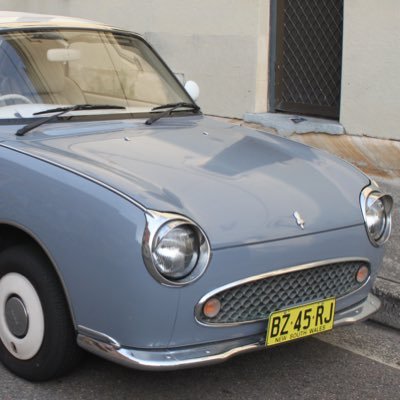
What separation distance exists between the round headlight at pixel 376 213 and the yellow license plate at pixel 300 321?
0.40 metres

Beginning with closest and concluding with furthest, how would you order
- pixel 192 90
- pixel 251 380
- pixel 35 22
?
pixel 251 380 < pixel 35 22 < pixel 192 90

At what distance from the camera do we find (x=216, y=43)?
27.3 ft

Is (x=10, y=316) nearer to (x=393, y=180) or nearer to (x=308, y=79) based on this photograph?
(x=393, y=180)

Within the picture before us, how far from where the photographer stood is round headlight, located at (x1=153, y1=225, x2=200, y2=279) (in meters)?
2.86

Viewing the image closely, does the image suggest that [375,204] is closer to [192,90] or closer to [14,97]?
[192,90]

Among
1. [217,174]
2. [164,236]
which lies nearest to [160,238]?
[164,236]

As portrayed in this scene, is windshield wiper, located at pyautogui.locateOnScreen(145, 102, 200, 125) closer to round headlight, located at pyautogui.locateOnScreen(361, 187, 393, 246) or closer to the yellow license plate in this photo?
round headlight, located at pyautogui.locateOnScreen(361, 187, 393, 246)

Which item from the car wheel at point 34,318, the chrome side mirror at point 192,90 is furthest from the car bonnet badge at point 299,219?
the chrome side mirror at point 192,90

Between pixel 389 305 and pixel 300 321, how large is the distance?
134 centimetres

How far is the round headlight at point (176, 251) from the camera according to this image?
2.86 m

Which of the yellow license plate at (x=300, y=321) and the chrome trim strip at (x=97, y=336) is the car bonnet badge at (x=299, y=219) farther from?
the chrome trim strip at (x=97, y=336)

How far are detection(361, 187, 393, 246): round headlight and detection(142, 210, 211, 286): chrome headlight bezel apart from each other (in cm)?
92

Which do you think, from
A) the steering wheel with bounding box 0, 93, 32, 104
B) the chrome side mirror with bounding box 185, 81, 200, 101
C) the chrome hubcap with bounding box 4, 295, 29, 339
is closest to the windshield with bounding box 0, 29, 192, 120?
the steering wheel with bounding box 0, 93, 32, 104

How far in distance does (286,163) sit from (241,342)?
100 cm
